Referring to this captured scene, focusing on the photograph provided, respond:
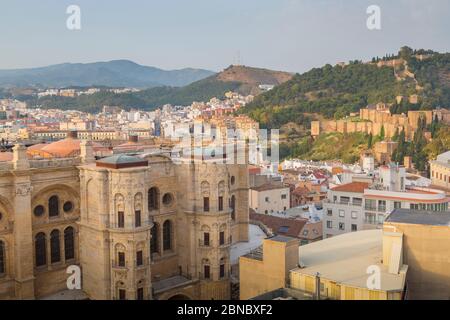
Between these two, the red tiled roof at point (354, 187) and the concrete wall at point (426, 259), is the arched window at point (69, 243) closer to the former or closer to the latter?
the concrete wall at point (426, 259)

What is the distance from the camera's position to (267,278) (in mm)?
18031

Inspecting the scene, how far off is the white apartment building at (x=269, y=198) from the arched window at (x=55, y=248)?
23.1m

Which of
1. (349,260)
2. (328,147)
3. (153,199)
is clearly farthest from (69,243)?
(328,147)

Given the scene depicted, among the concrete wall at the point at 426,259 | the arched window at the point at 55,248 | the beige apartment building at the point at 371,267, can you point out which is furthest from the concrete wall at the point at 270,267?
the arched window at the point at 55,248

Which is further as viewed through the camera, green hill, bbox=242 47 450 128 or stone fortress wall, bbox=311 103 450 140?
green hill, bbox=242 47 450 128

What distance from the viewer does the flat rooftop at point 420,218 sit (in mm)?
17703

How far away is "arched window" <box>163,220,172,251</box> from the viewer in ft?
80.7

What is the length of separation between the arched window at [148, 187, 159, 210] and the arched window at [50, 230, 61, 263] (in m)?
4.21

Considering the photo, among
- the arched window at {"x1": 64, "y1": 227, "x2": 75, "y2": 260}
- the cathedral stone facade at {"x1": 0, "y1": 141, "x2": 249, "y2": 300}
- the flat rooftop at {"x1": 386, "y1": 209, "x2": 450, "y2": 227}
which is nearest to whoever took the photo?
the flat rooftop at {"x1": 386, "y1": 209, "x2": 450, "y2": 227}

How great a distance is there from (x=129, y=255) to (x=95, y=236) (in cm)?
177

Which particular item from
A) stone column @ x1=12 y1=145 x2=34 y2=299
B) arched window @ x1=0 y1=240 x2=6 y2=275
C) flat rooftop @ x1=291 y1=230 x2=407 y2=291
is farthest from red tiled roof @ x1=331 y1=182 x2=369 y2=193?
arched window @ x1=0 y1=240 x2=6 y2=275

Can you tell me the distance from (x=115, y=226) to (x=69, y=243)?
335cm

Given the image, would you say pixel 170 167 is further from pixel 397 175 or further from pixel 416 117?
pixel 416 117

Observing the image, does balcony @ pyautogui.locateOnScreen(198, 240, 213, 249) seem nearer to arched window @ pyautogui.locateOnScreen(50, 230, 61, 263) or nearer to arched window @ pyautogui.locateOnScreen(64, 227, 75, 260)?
arched window @ pyautogui.locateOnScreen(64, 227, 75, 260)
